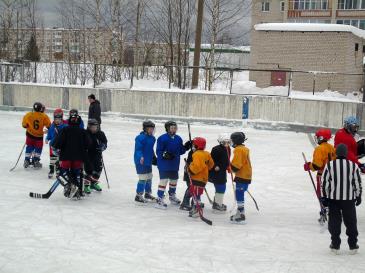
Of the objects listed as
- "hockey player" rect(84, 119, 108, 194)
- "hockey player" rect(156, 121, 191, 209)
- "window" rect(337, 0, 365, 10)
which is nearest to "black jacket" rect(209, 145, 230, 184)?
"hockey player" rect(156, 121, 191, 209)

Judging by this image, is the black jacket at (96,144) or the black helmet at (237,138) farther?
the black jacket at (96,144)

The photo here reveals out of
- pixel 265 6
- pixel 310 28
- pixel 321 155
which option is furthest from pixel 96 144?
pixel 265 6

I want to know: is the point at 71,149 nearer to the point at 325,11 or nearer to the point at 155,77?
the point at 155,77

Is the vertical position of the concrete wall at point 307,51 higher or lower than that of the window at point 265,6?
lower

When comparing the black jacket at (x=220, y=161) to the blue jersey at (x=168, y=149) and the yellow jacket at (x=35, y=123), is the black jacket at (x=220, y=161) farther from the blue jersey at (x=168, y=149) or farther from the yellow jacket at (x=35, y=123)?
the yellow jacket at (x=35, y=123)

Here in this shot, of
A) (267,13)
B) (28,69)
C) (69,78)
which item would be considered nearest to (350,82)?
(69,78)

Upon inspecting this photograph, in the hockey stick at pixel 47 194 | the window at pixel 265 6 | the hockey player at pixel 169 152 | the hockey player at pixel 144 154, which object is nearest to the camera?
the hockey player at pixel 169 152

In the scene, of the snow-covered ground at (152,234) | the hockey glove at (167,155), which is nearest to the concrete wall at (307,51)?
the snow-covered ground at (152,234)

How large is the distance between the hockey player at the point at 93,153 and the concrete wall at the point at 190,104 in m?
10.9

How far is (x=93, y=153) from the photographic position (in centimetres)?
861

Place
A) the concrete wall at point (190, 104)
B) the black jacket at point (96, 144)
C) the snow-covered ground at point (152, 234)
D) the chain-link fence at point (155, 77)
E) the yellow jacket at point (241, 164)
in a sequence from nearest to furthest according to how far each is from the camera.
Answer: the snow-covered ground at point (152, 234)
the yellow jacket at point (241, 164)
the black jacket at point (96, 144)
the concrete wall at point (190, 104)
the chain-link fence at point (155, 77)

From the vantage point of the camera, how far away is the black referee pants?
5906 mm

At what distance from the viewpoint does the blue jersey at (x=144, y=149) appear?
26.1 ft

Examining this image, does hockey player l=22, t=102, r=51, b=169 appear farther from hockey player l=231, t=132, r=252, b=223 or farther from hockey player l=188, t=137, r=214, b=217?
hockey player l=231, t=132, r=252, b=223
